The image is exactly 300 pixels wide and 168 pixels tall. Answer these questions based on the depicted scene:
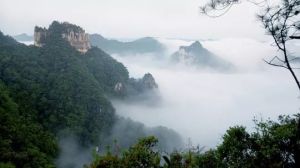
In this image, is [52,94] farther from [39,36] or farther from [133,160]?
[133,160]

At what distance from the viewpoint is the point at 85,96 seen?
81.1 m

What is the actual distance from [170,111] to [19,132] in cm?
12264

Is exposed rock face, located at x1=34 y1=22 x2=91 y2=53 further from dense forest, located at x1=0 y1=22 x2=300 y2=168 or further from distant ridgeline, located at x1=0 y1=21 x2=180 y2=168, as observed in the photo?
dense forest, located at x1=0 y1=22 x2=300 y2=168

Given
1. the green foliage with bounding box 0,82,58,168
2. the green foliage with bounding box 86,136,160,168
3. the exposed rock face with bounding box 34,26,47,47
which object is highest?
the exposed rock face with bounding box 34,26,47,47

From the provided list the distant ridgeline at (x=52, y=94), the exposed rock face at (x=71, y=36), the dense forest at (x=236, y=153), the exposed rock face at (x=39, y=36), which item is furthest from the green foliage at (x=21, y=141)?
the exposed rock face at (x=71, y=36)

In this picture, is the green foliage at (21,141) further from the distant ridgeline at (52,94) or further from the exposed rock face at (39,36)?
the exposed rock face at (39,36)

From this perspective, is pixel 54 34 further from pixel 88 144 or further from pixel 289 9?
pixel 289 9

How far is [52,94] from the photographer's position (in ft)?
237

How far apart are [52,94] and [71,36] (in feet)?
100

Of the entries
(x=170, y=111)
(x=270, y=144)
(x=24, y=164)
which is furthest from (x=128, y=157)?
(x=170, y=111)

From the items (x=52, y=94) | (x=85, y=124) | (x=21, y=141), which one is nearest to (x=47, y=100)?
(x=52, y=94)

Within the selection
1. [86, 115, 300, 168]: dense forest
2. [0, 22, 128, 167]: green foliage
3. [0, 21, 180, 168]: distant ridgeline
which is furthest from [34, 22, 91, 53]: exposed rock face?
[86, 115, 300, 168]: dense forest

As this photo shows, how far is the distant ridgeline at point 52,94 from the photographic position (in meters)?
47.0

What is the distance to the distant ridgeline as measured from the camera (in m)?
47.0
